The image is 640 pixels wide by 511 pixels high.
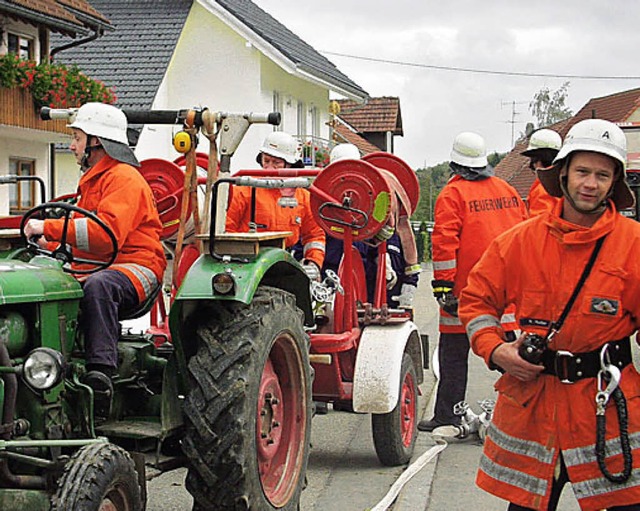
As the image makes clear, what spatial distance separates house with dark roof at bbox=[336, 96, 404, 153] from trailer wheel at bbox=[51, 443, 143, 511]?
44.8m

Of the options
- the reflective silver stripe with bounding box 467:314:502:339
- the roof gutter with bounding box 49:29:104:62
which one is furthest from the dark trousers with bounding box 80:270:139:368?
the roof gutter with bounding box 49:29:104:62

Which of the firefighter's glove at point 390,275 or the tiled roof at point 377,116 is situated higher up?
the tiled roof at point 377,116

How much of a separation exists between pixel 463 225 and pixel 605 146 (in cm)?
388

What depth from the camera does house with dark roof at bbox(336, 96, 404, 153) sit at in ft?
161

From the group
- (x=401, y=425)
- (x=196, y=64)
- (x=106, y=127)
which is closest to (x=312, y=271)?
(x=401, y=425)

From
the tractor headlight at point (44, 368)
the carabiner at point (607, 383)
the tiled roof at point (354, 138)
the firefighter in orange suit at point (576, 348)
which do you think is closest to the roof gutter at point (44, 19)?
the tractor headlight at point (44, 368)

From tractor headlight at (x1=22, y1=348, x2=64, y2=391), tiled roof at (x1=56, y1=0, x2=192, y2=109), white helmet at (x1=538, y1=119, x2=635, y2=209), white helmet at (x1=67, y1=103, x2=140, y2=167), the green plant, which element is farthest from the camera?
tiled roof at (x1=56, y1=0, x2=192, y2=109)

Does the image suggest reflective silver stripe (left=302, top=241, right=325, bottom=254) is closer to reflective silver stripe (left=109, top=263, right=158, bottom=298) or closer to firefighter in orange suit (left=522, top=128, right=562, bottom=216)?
firefighter in orange suit (left=522, top=128, right=562, bottom=216)

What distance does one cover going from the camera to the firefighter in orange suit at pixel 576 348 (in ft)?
12.4

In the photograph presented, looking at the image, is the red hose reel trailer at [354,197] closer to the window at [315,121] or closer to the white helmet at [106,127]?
the white helmet at [106,127]

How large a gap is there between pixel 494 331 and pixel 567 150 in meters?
0.70

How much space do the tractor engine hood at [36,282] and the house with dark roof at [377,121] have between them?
44.2 metres

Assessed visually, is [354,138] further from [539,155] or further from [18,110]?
[539,155]

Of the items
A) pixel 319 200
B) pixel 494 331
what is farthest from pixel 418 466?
pixel 494 331
